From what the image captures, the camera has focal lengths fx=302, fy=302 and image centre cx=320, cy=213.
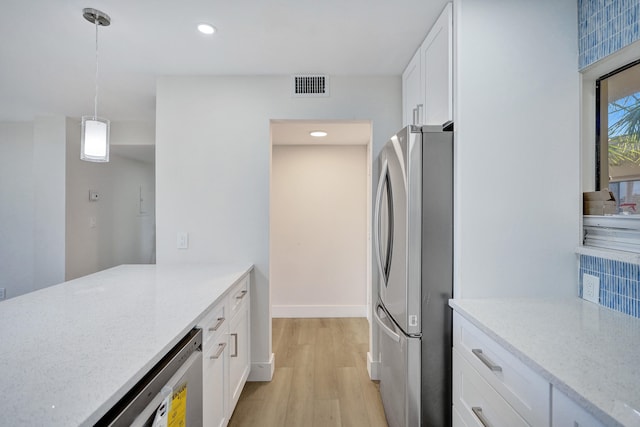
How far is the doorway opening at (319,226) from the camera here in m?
3.86

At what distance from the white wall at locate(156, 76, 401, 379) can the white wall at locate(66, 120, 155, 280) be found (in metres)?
1.60

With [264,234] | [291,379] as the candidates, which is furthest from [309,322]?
[264,234]

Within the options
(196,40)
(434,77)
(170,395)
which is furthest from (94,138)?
(434,77)

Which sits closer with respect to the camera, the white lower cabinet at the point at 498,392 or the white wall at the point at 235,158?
the white lower cabinet at the point at 498,392

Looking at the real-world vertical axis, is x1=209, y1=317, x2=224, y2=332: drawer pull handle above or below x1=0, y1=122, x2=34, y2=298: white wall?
below

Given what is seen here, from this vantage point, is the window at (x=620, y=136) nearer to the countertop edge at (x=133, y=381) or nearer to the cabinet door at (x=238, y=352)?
the countertop edge at (x=133, y=381)

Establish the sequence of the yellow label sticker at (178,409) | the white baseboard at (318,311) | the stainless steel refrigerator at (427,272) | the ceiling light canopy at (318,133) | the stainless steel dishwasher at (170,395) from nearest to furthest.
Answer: the stainless steel dishwasher at (170,395) < the yellow label sticker at (178,409) < the stainless steel refrigerator at (427,272) < the ceiling light canopy at (318,133) < the white baseboard at (318,311)

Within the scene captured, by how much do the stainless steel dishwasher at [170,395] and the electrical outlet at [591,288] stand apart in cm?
177

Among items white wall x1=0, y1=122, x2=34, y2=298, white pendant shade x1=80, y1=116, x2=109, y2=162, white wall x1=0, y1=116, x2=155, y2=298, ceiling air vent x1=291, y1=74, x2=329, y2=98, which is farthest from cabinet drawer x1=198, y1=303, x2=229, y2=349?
white wall x1=0, y1=122, x2=34, y2=298

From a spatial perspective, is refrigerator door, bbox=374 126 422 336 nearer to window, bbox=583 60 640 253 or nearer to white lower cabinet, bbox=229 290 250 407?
window, bbox=583 60 640 253

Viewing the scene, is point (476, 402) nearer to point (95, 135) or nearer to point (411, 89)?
point (411, 89)

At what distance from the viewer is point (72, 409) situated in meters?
0.65

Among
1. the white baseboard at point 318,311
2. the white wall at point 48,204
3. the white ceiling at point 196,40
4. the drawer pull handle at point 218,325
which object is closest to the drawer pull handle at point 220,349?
the drawer pull handle at point 218,325

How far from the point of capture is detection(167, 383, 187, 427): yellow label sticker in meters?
1.00
